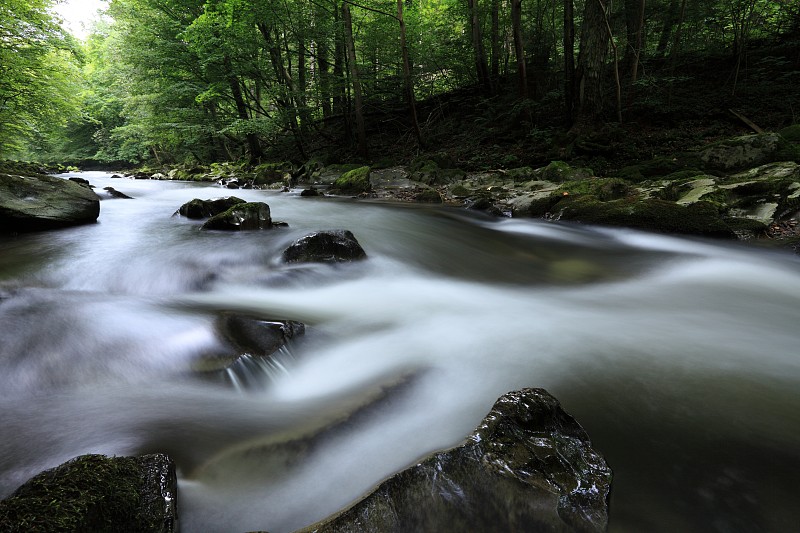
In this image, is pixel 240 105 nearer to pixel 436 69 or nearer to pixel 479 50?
pixel 436 69

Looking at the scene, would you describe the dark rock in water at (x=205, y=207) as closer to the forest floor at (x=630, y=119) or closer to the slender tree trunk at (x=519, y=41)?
the forest floor at (x=630, y=119)

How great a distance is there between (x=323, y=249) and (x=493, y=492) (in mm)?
3951

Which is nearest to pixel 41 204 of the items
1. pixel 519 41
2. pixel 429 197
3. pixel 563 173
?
pixel 429 197

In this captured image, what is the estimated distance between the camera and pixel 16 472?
5.71 feet

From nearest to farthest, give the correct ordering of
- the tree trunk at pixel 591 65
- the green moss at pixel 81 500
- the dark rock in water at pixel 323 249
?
the green moss at pixel 81 500, the dark rock in water at pixel 323 249, the tree trunk at pixel 591 65

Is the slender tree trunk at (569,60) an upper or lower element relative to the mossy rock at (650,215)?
upper

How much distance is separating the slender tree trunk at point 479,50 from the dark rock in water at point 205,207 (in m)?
11.7

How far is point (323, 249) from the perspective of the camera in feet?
16.5

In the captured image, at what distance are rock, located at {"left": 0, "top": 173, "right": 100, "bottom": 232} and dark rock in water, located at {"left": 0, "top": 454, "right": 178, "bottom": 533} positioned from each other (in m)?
5.98

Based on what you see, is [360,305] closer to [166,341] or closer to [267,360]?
[267,360]

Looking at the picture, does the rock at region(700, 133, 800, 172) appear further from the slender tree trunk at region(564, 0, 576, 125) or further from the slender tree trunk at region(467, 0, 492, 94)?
the slender tree trunk at region(467, 0, 492, 94)

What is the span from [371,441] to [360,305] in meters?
2.14

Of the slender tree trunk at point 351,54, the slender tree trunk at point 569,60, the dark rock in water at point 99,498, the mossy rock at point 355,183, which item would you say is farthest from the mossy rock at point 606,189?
the dark rock in water at point 99,498

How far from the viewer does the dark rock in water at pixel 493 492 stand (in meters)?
1.38
